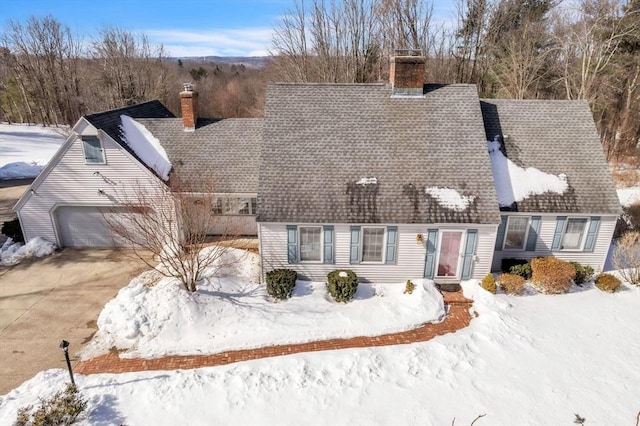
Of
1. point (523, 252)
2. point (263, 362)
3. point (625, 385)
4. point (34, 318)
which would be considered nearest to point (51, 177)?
point (34, 318)

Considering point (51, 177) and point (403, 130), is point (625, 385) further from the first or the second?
point (51, 177)

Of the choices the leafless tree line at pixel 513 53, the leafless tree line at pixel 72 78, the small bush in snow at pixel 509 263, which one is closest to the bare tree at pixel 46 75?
the leafless tree line at pixel 72 78

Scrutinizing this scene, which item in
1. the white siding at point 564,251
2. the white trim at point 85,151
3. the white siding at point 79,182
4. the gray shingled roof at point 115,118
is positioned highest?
the gray shingled roof at point 115,118

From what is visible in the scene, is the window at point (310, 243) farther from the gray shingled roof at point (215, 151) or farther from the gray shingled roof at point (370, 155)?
the gray shingled roof at point (215, 151)

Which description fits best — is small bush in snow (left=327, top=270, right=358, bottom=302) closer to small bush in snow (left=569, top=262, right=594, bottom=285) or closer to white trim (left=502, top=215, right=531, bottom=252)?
white trim (left=502, top=215, right=531, bottom=252)

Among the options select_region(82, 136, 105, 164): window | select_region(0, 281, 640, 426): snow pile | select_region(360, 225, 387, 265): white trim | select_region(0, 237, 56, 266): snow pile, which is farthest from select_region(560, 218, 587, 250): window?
select_region(0, 237, 56, 266): snow pile
